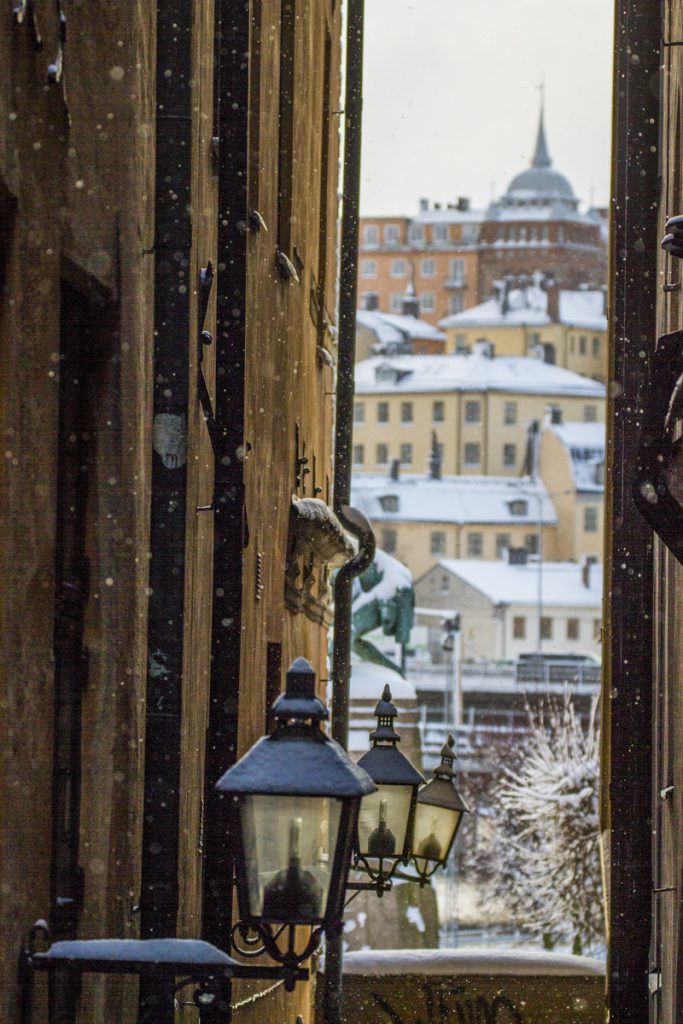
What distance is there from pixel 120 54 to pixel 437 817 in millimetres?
4658

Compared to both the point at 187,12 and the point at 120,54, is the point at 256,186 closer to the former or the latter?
the point at 120,54

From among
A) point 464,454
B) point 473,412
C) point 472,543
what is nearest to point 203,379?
point 472,543

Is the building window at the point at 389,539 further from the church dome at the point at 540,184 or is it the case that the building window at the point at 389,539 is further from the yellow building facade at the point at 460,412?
the church dome at the point at 540,184

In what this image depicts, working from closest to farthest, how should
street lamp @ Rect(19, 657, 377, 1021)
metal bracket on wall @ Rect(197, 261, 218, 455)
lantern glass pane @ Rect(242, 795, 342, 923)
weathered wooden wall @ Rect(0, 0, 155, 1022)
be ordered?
Answer: street lamp @ Rect(19, 657, 377, 1021) < lantern glass pane @ Rect(242, 795, 342, 923) < weathered wooden wall @ Rect(0, 0, 155, 1022) < metal bracket on wall @ Rect(197, 261, 218, 455)

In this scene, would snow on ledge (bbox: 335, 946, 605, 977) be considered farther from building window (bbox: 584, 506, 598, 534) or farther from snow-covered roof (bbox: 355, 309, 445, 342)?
snow-covered roof (bbox: 355, 309, 445, 342)

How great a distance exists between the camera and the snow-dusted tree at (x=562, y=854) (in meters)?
41.8

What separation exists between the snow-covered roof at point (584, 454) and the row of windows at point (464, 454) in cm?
700

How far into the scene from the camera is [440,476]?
98438mm

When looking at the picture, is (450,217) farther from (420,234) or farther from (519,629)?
(519,629)

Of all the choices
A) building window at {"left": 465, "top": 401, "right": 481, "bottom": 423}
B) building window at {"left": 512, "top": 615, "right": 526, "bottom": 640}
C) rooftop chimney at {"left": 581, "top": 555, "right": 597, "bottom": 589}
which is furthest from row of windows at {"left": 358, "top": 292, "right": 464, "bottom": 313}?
building window at {"left": 512, "top": 615, "right": 526, "bottom": 640}

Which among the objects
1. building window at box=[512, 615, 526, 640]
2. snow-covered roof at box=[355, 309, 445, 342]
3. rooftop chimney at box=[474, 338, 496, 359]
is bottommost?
building window at box=[512, 615, 526, 640]

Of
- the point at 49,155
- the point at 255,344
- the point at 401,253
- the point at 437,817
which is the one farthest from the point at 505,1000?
the point at 401,253

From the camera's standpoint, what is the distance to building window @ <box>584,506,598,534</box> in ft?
302

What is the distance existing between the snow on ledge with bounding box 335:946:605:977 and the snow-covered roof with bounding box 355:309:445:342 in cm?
9543
